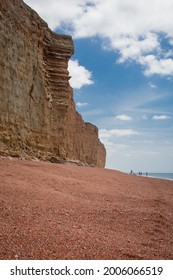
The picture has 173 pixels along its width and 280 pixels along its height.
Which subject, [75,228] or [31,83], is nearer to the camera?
[75,228]

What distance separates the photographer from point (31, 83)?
16.6m

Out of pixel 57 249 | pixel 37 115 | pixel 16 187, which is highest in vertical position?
pixel 37 115

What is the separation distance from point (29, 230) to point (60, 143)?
16.4 metres

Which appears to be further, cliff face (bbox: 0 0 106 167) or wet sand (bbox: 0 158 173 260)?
cliff face (bbox: 0 0 106 167)

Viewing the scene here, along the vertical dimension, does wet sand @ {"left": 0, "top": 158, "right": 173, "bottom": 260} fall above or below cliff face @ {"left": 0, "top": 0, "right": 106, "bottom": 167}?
below

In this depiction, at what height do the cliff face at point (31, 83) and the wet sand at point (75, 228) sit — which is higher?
the cliff face at point (31, 83)

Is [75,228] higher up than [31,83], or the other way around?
[31,83]

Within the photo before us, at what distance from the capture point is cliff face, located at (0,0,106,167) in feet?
45.6

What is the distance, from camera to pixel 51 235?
3.99 metres

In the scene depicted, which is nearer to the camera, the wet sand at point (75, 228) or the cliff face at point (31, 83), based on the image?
the wet sand at point (75, 228)

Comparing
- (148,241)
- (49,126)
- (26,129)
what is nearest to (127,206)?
(148,241)

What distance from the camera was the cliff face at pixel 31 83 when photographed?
547 inches
